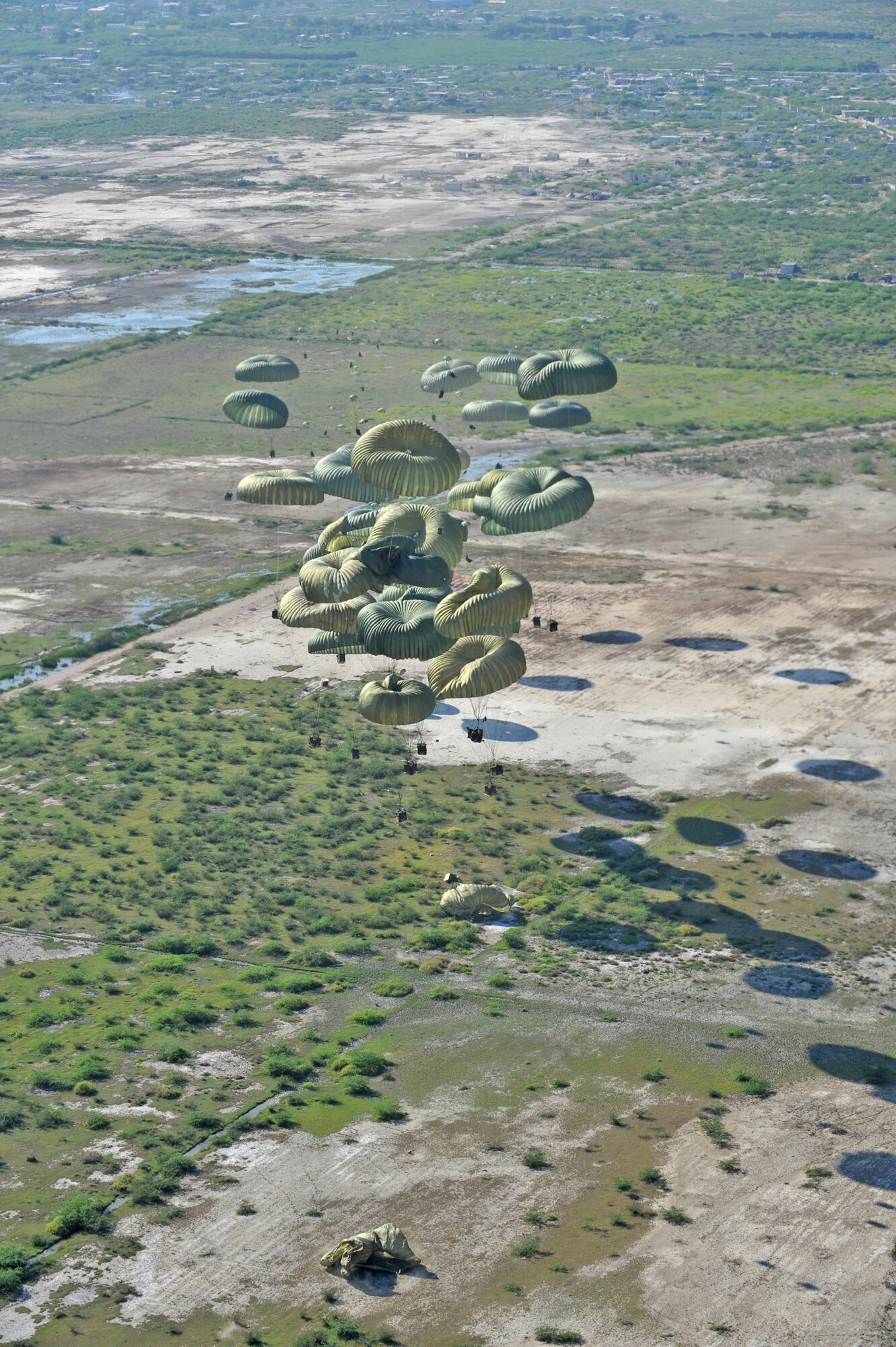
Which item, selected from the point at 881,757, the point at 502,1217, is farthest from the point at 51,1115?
the point at 881,757

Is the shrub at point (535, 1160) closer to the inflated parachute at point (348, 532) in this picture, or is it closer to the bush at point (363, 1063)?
the bush at point (363, 1063)

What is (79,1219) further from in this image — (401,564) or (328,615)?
(401,564)

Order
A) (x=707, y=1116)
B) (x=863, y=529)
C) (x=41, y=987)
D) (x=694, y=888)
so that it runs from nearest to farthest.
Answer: (x=707, y=1116)
(x=41, y=987)
(x=694, y=888)
(x=863, y=529)

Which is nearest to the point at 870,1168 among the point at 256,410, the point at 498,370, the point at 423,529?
the point at 423,529

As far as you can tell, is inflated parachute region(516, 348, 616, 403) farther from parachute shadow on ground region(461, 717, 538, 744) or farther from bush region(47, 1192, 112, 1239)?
bush region(47, 1192, 112, 1239)

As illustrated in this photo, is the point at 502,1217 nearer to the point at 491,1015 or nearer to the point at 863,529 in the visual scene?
the point at 491,1015

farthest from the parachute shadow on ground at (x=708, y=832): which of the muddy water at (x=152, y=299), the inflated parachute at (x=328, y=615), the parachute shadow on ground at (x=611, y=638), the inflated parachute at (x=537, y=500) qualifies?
the muddy water at (x=152, y=299)

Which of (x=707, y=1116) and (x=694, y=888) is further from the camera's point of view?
(x=694, y=888)
